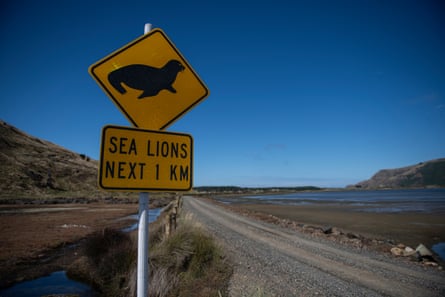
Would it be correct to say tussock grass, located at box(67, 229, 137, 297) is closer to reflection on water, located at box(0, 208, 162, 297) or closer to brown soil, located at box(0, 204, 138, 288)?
reflection on water, located at box(0, 208, 162, 297)

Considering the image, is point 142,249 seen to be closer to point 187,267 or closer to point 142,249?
point 142,249

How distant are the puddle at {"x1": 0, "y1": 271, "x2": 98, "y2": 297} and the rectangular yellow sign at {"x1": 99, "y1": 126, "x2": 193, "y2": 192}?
498 cm

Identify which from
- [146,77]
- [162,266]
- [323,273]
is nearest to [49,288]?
[162,266]

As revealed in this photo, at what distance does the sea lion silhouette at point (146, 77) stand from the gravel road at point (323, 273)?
3.63m

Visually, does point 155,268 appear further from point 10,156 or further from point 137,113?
point 10,156

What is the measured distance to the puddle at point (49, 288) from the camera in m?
5.52

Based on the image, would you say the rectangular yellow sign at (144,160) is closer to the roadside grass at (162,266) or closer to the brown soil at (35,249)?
the roadside grass at (162,266)

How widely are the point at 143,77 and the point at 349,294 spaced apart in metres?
6.31

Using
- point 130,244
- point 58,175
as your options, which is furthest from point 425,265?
point 58,175

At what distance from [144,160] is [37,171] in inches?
2530

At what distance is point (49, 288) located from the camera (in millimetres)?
5926

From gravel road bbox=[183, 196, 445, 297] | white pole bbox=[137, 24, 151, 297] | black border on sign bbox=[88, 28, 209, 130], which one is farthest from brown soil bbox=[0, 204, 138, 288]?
Answer: black border on sign bbox=[88, 28, 209, 130]

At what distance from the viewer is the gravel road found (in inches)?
220

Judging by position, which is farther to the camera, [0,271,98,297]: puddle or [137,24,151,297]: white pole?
[0,271,98,297]: puddle
